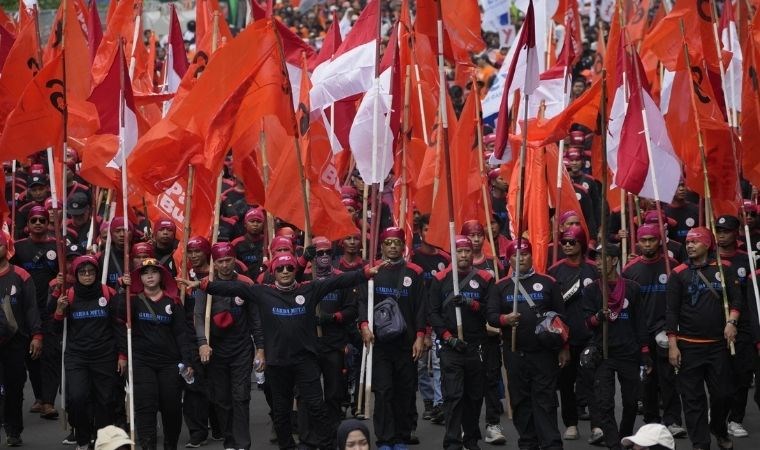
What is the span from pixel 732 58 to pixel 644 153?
2.71 meters

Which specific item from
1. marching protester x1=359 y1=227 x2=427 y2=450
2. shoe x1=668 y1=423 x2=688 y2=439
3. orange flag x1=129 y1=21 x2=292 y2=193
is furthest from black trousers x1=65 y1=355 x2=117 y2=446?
shoe x1=668 y1=423 x2=688 y2=439

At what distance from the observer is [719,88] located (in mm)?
16266

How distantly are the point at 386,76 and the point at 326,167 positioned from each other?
1.17 metres

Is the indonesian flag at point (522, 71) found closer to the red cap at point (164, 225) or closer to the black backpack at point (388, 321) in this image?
the black backpack at point (388, 321)

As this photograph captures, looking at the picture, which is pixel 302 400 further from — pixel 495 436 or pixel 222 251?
pixel 495 436

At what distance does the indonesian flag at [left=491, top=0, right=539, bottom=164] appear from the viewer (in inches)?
557

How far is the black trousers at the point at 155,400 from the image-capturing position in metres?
12.9

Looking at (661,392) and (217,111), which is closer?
(217,111)

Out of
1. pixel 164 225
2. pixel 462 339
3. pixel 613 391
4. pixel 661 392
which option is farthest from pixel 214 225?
pixel 661 392

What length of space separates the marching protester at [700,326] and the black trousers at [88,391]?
4943 mm

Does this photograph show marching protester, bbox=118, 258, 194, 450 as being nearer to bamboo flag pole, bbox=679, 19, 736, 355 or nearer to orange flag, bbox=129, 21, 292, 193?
orange flag, bbox=129, 21, 292, 193

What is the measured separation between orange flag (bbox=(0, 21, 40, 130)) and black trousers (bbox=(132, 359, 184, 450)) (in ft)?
13.6

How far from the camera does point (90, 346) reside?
1341cm

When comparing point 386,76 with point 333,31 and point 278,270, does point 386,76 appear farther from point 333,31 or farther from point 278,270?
point 278,270
